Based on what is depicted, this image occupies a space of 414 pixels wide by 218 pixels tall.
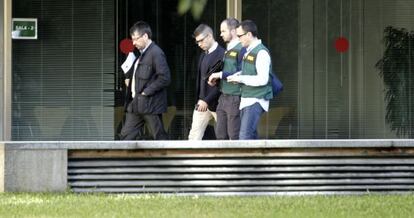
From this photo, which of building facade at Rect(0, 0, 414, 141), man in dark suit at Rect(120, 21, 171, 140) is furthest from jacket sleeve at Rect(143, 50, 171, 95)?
building facade at Rect(0, 0, 414, 141)

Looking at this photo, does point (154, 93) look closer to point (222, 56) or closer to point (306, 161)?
point (222, 56)

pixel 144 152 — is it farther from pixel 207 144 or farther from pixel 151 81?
pixel 151 81

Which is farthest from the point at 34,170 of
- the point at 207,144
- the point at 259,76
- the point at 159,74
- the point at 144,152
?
the point at 259,76

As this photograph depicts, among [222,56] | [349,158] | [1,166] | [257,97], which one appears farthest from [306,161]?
[1,166]

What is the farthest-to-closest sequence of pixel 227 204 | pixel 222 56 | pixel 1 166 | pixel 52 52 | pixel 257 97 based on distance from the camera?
pixel 52 52, pixel 222 56, pixel 257 97, pixel 1 166, pixel 227 204

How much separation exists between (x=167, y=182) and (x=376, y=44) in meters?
6.11

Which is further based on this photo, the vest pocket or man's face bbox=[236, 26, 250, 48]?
the vest pocket

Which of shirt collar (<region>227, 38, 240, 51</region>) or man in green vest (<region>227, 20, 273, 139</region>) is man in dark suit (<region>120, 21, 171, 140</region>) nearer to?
shirt collar (<region>227, 38, 240, 51</region>)

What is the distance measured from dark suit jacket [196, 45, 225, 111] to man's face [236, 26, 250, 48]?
664 mm

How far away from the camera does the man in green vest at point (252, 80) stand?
10.7m

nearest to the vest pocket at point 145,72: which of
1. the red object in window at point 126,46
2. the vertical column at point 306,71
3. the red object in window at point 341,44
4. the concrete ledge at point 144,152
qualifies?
the concrete ledge at point 144,152

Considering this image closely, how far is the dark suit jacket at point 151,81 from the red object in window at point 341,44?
13.7 feet

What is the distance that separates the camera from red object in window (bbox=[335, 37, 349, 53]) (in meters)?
15.0

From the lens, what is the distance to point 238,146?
32.4ft
